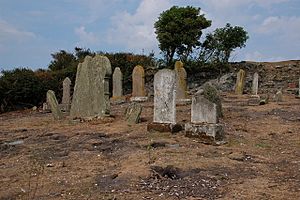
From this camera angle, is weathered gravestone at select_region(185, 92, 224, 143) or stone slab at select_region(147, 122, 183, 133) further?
stone slab at select_region(147, 122, 183, 133)

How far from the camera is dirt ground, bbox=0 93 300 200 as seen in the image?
5371mm

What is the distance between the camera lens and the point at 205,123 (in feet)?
28.3

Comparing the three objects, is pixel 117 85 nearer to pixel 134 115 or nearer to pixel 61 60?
pixel 134 115

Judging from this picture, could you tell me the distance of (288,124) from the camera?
36.2 feet

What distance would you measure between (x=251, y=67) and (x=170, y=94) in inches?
880

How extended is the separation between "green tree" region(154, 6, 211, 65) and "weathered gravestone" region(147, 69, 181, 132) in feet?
62.7

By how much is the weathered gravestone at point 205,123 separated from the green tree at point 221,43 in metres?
21.0

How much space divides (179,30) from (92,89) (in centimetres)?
1784

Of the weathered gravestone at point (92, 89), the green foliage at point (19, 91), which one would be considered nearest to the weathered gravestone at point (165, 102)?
the weathered gravestone at point (92, 89)

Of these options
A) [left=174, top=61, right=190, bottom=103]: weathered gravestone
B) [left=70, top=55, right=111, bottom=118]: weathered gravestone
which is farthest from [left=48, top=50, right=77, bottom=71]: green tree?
[left=70, top=55, right=111, bottom=118]: weathered gravestone

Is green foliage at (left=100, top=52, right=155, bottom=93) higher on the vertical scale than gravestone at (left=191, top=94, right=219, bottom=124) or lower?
higher

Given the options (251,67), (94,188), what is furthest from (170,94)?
(251,67)

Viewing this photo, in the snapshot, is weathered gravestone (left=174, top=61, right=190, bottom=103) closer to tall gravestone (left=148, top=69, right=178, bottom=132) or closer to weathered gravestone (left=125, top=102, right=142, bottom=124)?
weathered gravestone (left=125, top=102, right=142, bottom=124)

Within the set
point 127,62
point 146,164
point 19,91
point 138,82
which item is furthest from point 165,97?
point 127,62
